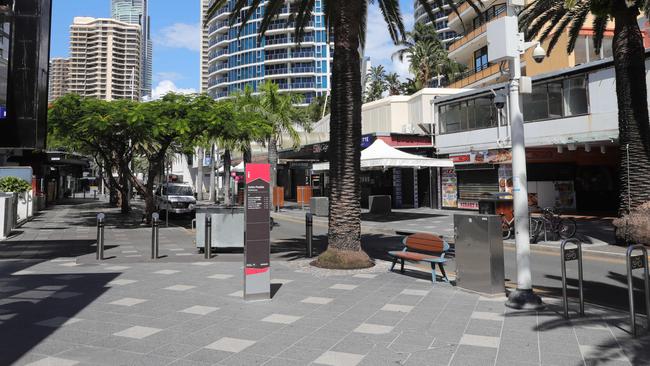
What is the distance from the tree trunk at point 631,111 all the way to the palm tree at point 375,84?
5470 centimetres

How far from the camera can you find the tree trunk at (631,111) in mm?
12773

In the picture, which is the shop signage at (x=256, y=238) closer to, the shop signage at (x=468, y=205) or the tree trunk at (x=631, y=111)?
the tree trunk at (x=631, y=111)

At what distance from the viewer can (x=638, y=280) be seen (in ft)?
27.8

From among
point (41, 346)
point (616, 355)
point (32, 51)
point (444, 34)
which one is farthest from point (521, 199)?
point (444, 34)

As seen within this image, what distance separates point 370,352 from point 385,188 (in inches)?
1044

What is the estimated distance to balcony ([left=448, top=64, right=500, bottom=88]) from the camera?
34.5 metres

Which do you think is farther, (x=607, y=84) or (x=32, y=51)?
(x=607, y=84)

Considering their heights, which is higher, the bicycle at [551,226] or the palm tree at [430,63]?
the palm tree at [430,63]

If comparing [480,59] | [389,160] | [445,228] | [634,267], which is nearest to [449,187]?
[389,160]

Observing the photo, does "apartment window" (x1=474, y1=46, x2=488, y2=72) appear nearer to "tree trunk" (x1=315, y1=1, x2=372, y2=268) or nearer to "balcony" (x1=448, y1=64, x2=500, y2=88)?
"balcony" (x1=448, y1=64, x2=500, y2=88)

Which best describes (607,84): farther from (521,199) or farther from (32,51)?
(32,51)

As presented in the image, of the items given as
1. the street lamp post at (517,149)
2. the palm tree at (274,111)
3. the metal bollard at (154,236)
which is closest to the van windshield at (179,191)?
the palm tree at (274,111)

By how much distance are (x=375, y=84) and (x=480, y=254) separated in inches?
2575

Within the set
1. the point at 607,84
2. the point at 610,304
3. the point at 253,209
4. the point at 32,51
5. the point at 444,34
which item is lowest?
the point at 610,304
